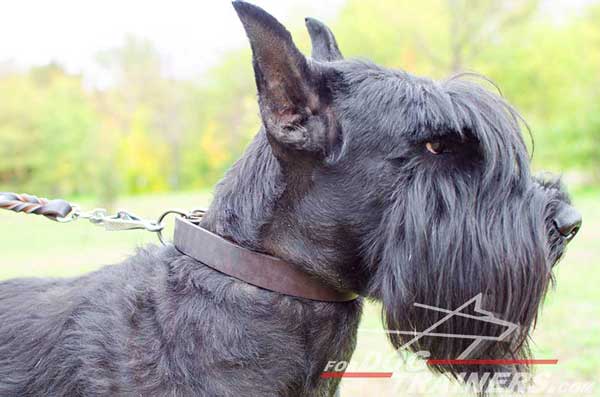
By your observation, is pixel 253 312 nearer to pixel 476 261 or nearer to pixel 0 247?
pixel 476 261

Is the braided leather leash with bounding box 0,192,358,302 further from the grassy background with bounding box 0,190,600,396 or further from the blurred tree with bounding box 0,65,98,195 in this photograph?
the blurred tree with bounding box 0,65,98,195

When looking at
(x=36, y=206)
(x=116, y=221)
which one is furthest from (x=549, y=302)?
(x=36, y=206)

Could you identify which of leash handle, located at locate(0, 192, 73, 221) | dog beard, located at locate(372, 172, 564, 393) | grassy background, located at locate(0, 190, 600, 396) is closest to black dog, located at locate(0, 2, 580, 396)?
dog beard, located at locate(372, 172, 564, 393)

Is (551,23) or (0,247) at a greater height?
(551,23)

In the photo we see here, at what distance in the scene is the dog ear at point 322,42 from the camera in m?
3.00

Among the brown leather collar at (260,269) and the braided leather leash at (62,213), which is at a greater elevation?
the brown leather collar at (260,269)

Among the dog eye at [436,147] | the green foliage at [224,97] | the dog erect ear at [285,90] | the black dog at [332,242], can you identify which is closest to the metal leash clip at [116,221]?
the black dog at [332,242]

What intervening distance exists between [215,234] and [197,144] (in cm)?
5441

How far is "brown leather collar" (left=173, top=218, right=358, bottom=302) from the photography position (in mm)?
2439

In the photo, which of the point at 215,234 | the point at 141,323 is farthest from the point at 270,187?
the point at 141,323

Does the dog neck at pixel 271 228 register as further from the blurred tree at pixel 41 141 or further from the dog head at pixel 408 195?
the blurred tree at pixel 41 141

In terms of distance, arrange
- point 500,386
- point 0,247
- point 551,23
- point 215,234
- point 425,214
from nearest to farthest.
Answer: point 425,214
point 215,234
point 500,386
point 0,247
point 551,23

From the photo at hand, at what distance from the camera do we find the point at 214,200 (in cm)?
267

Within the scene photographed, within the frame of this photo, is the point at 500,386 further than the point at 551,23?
No
